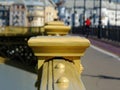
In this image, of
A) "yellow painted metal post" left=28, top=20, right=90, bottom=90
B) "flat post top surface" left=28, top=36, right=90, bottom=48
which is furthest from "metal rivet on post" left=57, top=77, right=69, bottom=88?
"flat post top surface" left=28, top=36, right=90, bottom=48

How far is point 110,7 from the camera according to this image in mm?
94312

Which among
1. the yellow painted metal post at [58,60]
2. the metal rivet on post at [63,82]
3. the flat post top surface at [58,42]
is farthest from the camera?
the flat post top surface at [58,42]

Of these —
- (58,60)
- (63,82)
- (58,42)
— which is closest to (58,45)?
(58,42)

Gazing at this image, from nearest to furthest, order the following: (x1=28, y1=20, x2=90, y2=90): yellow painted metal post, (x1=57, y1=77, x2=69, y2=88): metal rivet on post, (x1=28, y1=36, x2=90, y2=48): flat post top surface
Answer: (x1=57, y1=77, x2=69, y2=88): metal rivet on post < (x1=28, y1=20, x2=90, y2=90): yellow painted metal post < (x1=28, y1=36, x2=90, y2=48): flat post top surface

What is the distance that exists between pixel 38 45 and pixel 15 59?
1541 centimetres

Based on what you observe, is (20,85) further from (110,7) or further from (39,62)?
(110,7)

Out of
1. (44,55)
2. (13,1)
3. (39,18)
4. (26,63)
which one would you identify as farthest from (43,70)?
(39,18)

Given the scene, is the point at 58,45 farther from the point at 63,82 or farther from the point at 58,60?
the point at 63,82

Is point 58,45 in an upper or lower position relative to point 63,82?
upper

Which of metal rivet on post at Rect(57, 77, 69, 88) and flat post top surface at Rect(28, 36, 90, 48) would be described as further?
flat post top surface at Rect(28, 36, 90, 48)

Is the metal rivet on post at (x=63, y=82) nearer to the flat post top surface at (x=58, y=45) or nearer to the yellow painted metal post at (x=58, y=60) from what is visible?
the yellow painted metal post at (x=58, y=60)

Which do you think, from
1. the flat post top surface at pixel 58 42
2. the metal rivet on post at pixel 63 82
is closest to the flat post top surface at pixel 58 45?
the flat post top surface at pixel 58 42

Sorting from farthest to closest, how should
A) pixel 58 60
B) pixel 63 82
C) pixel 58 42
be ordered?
pixel 58 60 → pixel 58 42 → pixel 63 82

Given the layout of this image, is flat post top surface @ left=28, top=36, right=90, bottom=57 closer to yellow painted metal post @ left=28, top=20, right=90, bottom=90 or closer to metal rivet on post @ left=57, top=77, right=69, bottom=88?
yellow painted metal post @ left=28, top=20, right=90, bottom=90
